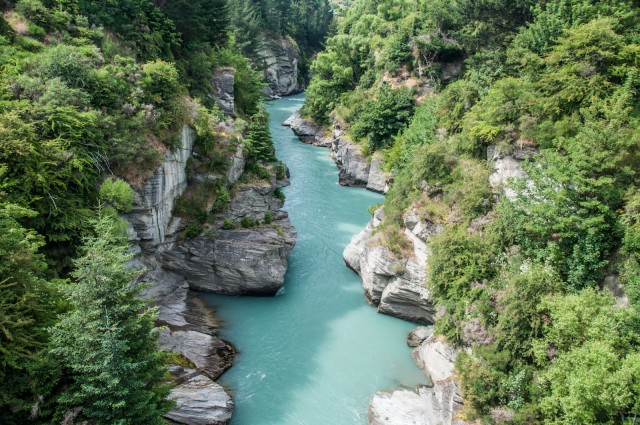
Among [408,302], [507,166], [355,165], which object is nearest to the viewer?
[507,166]

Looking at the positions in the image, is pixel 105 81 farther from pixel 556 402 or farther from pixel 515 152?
pixel 556 402

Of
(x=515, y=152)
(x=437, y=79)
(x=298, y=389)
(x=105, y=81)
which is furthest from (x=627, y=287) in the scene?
(x=437, y=79)

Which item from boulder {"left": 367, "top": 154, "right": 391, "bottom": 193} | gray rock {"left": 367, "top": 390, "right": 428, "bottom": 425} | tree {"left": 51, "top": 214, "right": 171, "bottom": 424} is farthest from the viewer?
boulder {"left": 367, "top": 154, "right": 391, "bottom": 193}

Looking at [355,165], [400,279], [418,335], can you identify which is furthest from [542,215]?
[355,165]

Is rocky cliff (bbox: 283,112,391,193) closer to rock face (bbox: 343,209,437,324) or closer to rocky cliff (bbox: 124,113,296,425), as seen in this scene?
rocky cliff (bbox: 124,113,296,425)

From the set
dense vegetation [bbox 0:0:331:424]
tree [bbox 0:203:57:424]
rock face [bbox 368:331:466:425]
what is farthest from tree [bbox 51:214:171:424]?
rock face [bbox 368:331:466:425]

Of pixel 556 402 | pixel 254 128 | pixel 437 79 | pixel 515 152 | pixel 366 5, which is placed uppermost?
pixel 366 5

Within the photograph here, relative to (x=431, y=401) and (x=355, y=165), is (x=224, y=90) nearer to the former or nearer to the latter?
(x=355, y=165)
